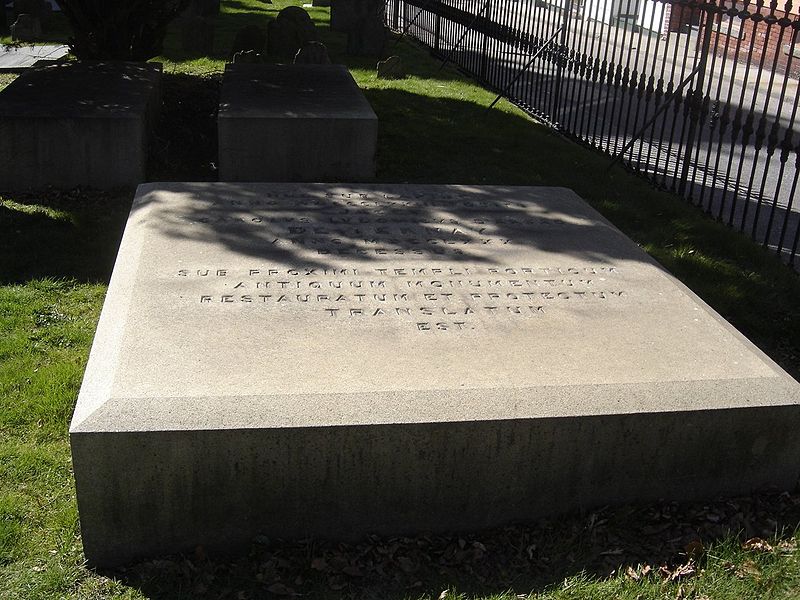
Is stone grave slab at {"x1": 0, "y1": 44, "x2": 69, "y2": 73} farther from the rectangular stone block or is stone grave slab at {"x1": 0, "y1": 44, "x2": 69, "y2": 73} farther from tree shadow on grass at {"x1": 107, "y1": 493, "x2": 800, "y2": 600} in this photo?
tree shadow on grass at {"x1": 107, "y1": 493, "x2": 800, "y2": 600}

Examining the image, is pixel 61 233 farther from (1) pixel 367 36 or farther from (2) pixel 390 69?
(1) pixel 367 36

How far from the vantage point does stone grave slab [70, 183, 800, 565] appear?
2855 mm

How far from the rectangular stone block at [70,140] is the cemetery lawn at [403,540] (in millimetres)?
157

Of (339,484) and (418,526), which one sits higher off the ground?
(339,484)

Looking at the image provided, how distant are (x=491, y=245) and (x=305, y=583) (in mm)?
2068

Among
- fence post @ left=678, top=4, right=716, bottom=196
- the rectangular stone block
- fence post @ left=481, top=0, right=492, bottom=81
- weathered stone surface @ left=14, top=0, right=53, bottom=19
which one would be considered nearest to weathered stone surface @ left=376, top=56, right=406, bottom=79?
fence post @ left=481, top=0, right=492, bottom=81

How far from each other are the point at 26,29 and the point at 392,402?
14184 mm

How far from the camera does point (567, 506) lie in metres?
3.19

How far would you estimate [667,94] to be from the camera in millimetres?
7359

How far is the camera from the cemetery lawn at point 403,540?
291 centimetres

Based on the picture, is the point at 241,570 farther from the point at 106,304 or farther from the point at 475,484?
the point at 106,304

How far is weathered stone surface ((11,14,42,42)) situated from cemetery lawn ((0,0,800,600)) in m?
8.21

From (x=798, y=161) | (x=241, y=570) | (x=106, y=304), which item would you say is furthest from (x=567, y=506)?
(x=798, y=161)

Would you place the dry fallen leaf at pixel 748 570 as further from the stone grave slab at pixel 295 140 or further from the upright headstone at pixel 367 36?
the upright headstone at pixel 367 36
